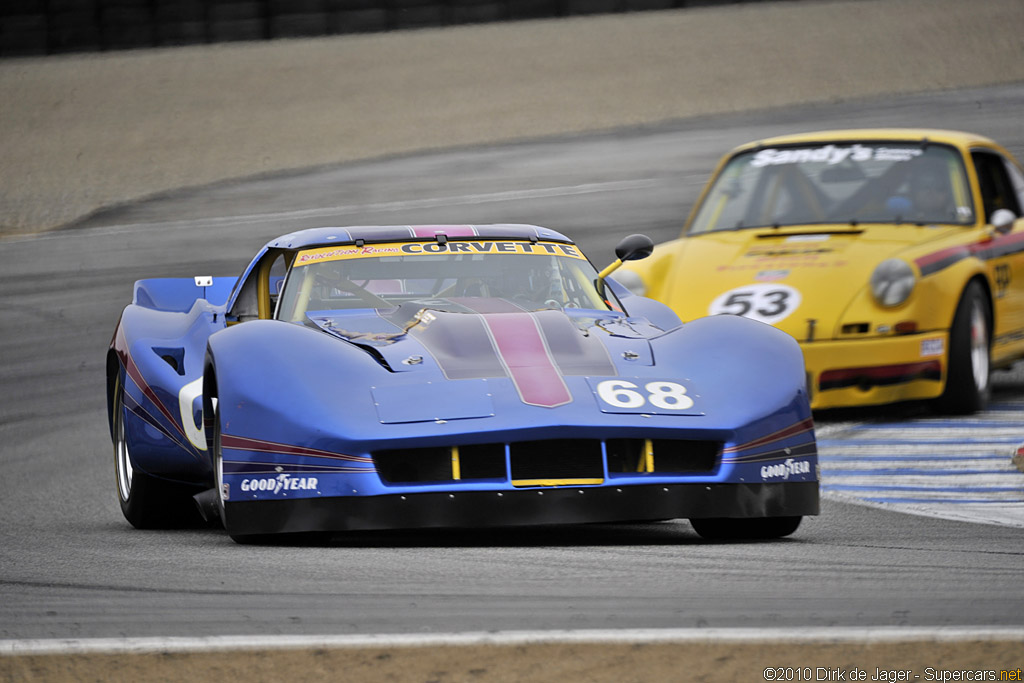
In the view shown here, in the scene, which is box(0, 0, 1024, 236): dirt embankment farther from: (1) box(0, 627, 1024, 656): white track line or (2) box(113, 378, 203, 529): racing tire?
(1) box(0, 627, 1024, 656): white track line

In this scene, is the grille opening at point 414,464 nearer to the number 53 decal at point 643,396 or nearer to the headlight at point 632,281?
the number 53 decal at point 643,396

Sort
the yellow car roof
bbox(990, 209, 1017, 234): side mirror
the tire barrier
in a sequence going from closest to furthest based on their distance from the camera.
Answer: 1. bbox(990, 209, 1017, 234): side mirror
2. the yellow car roof
3. the tire barrier

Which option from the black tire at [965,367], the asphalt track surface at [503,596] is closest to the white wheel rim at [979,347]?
the black tire at [965,367]

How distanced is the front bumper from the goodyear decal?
2.57 metres

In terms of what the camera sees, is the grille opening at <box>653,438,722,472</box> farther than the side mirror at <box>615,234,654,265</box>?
No

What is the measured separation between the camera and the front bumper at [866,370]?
28.2ft

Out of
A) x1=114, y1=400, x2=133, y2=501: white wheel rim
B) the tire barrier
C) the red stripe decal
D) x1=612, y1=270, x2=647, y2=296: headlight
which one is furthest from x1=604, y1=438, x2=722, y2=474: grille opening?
the tire barrier

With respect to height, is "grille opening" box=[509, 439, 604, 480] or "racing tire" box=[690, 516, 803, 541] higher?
"grille opening" box=[509, 439, 604, 480]

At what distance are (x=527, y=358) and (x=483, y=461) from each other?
50cm

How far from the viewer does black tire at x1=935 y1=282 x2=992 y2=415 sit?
8766 millimetres

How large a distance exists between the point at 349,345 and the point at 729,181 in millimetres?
5231

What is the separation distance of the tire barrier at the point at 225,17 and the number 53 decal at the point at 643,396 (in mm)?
24919

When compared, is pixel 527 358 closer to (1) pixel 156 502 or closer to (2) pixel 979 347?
(1) pixel 156 502

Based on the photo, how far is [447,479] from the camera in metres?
4.85
